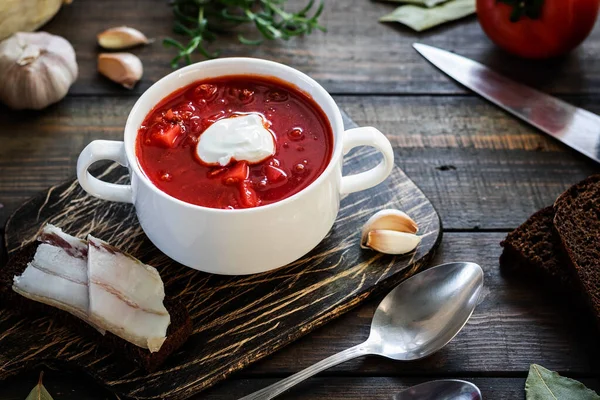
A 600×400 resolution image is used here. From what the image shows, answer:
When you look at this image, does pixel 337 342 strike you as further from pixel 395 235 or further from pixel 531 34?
pixel 531 34

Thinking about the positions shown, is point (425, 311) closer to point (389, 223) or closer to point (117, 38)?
point (389, 223)

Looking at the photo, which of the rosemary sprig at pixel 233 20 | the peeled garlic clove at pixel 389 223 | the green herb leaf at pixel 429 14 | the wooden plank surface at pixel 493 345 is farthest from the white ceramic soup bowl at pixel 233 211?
the green herb leaf at pixel 429 14

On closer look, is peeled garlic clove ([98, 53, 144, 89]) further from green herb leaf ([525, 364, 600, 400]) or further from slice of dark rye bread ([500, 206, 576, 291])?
green herb leaf ([525, 364, 600, 400])

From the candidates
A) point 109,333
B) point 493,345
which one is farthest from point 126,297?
point 493,345

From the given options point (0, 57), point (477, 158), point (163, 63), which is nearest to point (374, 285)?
point (477, 158)

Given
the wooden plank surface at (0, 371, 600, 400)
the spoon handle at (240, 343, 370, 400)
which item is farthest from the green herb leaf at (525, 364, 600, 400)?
the spoon handle at (240, 343, 370, 400)

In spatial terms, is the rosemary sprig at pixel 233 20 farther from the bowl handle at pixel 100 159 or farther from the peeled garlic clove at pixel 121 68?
the bowl handle at pixel 100 159
